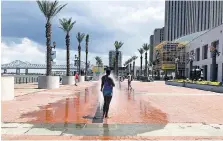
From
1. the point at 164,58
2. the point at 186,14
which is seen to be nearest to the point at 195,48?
the point at 164,58

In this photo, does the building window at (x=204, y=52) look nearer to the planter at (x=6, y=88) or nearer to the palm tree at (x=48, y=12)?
the palm tree at (x=48, y=12)

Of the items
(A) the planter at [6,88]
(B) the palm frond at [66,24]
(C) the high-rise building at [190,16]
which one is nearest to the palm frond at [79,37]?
(B) the palm frond at [66,24]

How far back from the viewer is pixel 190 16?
181250 millimetres

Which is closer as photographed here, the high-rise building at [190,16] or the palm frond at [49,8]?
the palm frond at [49,8]

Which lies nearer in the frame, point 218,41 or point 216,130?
point 216,130

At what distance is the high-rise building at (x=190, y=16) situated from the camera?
524 feet

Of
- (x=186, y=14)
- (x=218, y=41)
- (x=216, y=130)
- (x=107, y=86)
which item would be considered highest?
(x=186, y=14)

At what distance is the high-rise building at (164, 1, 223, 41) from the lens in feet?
524

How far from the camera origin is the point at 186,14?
604 ft

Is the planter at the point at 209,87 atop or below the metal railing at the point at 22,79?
below

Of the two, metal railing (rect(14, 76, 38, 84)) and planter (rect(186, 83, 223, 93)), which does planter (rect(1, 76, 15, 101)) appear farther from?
metal railing (rect(14, 76, 38, 84))

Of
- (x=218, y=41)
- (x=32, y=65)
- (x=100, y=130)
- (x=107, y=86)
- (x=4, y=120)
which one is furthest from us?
(x=32, y=65)

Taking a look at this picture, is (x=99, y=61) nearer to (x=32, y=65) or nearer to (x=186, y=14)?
(x=32, y=65)

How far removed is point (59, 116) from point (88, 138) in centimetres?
423
